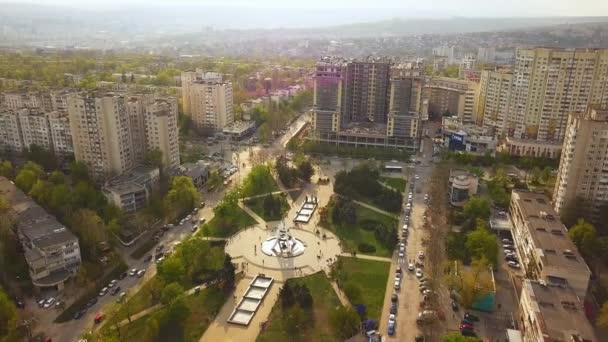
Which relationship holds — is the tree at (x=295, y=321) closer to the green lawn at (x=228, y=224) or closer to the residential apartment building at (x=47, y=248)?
the green lawn at (x=228, y=224)

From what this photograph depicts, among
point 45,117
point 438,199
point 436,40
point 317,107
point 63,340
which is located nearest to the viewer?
point 63,340

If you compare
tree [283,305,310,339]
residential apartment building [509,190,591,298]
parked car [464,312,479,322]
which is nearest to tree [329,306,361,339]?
tree [283,305,310,339]

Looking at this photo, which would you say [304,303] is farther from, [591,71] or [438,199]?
[591,71]

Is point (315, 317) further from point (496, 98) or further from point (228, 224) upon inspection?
point (496, 98)

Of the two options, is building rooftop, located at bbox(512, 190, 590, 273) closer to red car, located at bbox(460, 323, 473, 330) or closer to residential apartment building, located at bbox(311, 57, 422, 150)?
red car, located at bbox(460, 323, 473, 330)

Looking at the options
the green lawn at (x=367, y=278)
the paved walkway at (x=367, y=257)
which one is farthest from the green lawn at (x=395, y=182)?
the green lawn at (x=367, y=278)

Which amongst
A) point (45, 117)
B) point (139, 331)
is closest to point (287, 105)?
point (45, 117)
